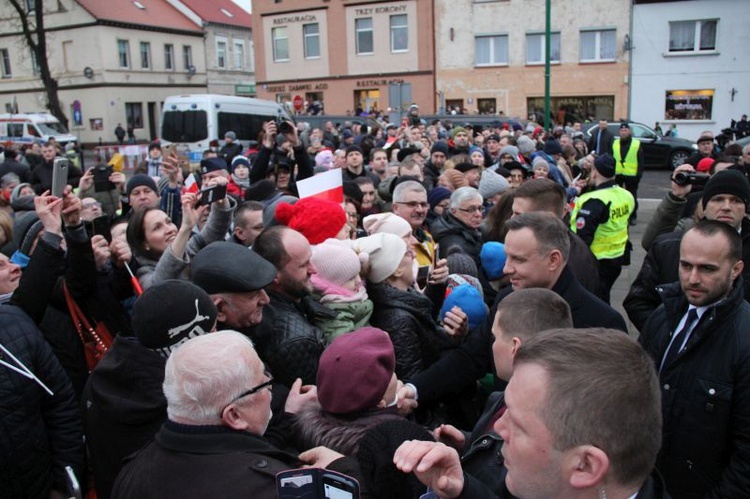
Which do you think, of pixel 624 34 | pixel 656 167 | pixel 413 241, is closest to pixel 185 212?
pixel 413 241

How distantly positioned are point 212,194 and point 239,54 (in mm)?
53004

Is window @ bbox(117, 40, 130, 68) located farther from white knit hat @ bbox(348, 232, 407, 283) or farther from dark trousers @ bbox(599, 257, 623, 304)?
white knit hat @ bbox(348, 232, 407, 283)

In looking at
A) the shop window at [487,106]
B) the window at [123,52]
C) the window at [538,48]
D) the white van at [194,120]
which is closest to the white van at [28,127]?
the white van at [194,120]

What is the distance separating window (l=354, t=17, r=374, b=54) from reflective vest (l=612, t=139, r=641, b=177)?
26.9 meters

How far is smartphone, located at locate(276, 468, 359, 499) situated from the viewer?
5.56 ft

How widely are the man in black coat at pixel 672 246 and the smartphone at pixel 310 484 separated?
310cm

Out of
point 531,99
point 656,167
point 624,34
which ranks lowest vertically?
point 656,167

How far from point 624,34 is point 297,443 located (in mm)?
33642

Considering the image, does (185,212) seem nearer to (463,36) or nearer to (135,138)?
(463,36)

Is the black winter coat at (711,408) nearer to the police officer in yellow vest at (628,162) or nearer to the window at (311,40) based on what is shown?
the police officer in yellow vest at (628,162)

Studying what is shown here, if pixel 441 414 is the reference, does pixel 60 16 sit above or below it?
above

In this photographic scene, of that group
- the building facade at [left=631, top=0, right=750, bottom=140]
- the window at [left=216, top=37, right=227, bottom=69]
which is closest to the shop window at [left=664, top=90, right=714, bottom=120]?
the building facade at [left=631, top=0, right=750, bottom=140]

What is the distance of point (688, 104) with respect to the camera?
31109mm

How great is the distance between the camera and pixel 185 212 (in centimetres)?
371
